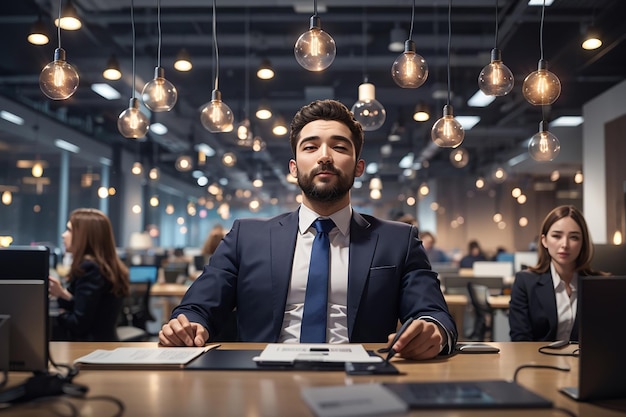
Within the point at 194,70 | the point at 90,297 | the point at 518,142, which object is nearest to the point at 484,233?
the point at 518,142

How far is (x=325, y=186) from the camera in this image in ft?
7.74

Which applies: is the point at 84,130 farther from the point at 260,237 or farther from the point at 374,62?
the point at 260,237

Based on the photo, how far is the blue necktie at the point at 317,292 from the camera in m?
2.29

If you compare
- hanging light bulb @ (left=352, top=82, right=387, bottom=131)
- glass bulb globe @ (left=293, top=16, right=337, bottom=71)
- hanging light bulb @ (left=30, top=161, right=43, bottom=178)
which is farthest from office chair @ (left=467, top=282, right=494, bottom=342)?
hanging light bulb @ (left=30, top=161, right=43, bottom=178)

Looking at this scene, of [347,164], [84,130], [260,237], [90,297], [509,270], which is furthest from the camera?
[84,130]

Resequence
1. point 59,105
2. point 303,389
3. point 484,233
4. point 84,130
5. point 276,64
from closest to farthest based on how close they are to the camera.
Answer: point 303,389
point 276,64
point 59,105
point 84,130
point 484,233

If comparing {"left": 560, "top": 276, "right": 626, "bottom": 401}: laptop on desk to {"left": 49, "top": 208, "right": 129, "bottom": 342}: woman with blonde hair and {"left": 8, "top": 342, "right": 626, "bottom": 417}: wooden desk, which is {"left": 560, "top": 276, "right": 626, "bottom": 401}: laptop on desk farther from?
{"left": 49, "top": 208, "right": 129, "bottom": 342}: woman with blonde hair

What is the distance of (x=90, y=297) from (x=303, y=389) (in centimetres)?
332

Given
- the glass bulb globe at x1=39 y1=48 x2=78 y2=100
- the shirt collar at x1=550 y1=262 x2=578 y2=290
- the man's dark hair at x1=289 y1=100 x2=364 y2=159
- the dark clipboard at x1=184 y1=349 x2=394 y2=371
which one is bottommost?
the dark clipboard at x1=184 y1=349 x2=394 y2=371

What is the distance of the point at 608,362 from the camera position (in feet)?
4.81

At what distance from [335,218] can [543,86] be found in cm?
180

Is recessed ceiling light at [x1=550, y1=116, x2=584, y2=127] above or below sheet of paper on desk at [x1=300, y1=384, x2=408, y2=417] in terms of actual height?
above

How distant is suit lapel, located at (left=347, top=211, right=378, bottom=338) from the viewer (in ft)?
7.68

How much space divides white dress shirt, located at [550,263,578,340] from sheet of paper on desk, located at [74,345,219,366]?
Result: 240 cm
